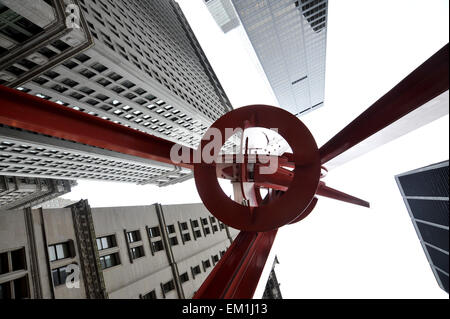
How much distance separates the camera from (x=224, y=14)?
468 feet

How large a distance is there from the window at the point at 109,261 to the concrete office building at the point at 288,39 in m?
70.5

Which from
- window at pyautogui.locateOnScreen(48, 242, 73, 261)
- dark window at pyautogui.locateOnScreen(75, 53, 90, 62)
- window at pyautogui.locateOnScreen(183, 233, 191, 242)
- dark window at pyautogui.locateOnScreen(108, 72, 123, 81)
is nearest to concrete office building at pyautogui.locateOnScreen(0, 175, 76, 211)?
dark window at pyautogui.locateOnScreen(108, 72, 123, 81)

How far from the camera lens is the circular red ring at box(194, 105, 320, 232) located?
15.3 feet

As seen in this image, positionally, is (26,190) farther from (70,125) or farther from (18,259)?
(70,125)

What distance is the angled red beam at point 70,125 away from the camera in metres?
3.48

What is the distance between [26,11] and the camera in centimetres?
2300

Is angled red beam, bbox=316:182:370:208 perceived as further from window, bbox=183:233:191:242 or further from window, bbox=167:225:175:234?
window, bbox=183:233:191:242

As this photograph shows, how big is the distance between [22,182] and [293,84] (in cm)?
9959

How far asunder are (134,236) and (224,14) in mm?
150095

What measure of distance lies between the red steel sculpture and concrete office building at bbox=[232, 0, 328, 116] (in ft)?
246

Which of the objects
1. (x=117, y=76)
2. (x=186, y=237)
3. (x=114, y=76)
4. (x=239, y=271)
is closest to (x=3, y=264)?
(x=239, y=271)
